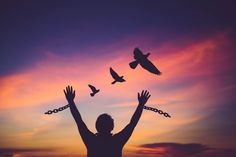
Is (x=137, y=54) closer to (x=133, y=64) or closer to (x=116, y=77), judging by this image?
(x=133, y=64)

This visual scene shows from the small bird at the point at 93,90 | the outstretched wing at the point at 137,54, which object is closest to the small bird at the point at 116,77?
the small bird at the point at 93,90

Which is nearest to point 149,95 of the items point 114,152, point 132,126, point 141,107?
point 141,107

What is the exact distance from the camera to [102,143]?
14.2 feet

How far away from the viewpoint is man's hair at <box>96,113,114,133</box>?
168 inches

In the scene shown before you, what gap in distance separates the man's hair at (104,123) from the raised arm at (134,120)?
0.22 metres

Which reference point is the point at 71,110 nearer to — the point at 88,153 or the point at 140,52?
the point at 88,153

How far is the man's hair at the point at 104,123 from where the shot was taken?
14.0 feet

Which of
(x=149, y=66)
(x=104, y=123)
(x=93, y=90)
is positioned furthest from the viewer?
(x=93, y=90)

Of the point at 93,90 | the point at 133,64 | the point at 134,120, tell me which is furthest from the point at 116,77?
the point at 134,120

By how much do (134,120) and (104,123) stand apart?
1.96 feet

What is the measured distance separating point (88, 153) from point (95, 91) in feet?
10.1

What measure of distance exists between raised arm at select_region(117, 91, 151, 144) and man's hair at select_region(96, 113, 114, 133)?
221 mm

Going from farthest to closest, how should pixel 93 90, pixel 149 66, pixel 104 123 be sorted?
pixel 93 90 → pixel 149 66 → pixel 104 123

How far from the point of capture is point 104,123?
4.27 meters
